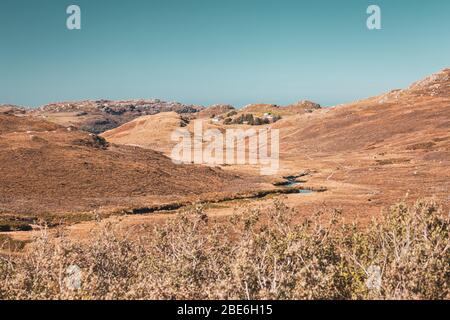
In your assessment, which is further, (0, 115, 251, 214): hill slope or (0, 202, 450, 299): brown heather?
(0, 115, 251, 214): hill slope

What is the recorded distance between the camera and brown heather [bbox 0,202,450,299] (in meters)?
30.0

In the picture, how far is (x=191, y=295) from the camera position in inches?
1243

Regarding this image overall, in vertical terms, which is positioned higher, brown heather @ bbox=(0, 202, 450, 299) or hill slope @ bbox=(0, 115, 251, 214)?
brown heather @ bbox=(0, 202, 450, 299)

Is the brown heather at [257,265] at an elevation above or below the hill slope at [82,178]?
above

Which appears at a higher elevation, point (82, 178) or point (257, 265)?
point (257, 265)

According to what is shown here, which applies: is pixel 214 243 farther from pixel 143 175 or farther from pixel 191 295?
pixel 143 175

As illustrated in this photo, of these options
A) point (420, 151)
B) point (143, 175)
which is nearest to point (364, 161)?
point (420, 151)

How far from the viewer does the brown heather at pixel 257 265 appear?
30.0 metres

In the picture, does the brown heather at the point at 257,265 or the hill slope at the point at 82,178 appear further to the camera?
the hill slope at the point at 82,178

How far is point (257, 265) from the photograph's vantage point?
34.1 m

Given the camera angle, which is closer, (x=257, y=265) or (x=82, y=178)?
(x=257, y=265)
